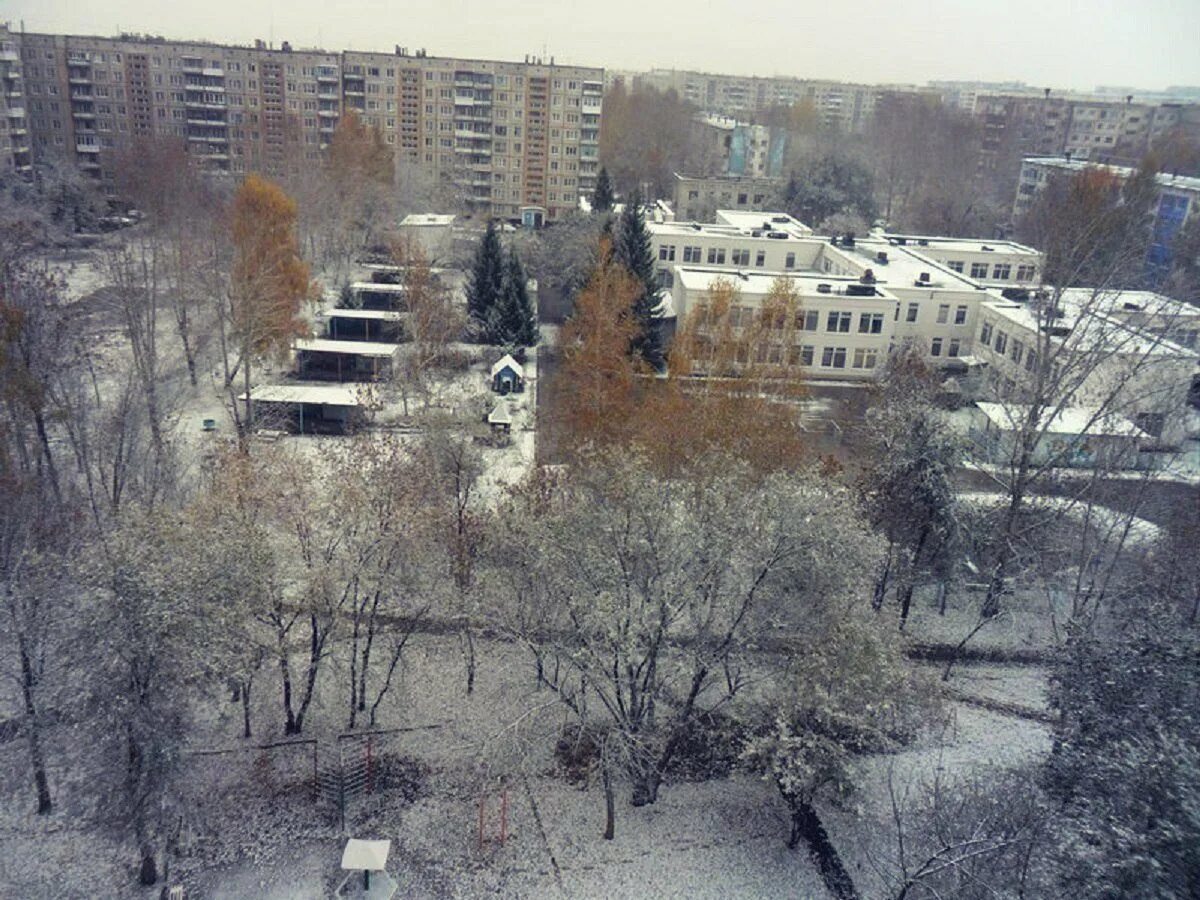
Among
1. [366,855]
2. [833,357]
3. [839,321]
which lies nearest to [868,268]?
[839,321]

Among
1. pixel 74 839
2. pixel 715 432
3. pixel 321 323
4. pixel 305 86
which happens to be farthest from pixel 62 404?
pixel 305 86

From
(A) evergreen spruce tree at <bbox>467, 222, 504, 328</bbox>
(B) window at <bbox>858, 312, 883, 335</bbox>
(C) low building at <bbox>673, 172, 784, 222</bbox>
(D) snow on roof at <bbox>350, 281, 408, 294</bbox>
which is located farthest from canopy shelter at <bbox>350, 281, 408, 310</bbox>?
(C) low building at <bbox>673, 172, 784, 222</bbox>

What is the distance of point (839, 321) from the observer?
27750 millimetres

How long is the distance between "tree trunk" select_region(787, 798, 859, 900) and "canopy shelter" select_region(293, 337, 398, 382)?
17255 mm

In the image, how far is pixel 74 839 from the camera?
10203 millimetres

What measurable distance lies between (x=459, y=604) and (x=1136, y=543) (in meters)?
13.1

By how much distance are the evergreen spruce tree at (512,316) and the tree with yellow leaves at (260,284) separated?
5.68m

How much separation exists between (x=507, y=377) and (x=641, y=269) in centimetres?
645

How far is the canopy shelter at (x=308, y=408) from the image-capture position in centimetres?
2147

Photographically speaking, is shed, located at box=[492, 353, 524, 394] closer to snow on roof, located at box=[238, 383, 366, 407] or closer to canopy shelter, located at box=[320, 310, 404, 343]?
snow on roof, located at box=[238, 383, 366, 407]

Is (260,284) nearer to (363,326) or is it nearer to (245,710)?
(363,326)

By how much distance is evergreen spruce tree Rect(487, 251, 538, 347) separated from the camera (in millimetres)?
27406

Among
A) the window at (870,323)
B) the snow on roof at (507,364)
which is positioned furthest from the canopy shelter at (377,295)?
the window at (870,323)

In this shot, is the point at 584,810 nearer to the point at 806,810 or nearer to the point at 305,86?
the point at 806,810
